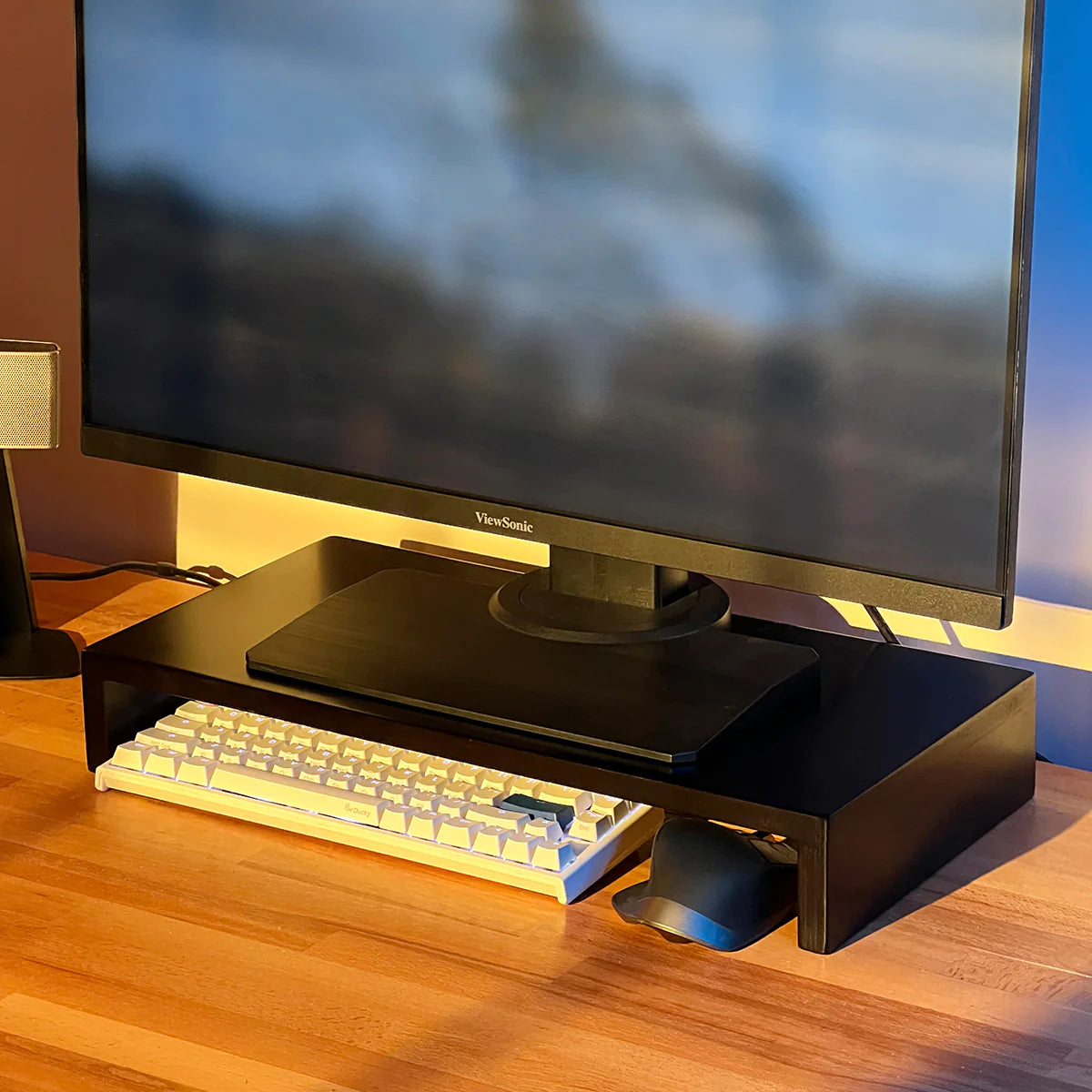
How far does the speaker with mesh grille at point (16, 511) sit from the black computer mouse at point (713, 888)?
1.93ft

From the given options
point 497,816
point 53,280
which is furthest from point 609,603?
point 53,280

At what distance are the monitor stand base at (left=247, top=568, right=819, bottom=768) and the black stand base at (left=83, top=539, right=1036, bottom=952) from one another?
10 mm

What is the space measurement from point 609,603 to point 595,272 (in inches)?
9.3

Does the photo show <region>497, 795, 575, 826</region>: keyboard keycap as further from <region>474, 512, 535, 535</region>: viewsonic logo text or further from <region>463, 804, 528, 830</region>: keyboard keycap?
<region>474, 512, 535, 535</region>: viewsonic logo text

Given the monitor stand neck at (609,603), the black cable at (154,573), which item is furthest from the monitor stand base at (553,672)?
the black cable at (154,573)

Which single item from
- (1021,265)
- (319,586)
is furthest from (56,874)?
(1021,265)

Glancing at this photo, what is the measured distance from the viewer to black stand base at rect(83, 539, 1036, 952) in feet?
3.32

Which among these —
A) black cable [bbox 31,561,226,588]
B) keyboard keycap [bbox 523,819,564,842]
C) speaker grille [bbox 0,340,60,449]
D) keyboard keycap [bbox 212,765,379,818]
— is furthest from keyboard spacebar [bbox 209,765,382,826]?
black cable [bbox 31,561,226,588]

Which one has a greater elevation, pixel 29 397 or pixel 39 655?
pixel 29 397

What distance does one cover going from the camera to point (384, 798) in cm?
113

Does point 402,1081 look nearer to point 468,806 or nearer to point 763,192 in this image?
point 468,806

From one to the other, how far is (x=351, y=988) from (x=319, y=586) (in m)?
0.45

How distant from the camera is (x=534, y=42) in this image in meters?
1.12

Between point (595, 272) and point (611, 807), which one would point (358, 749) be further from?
point (595, 272)
